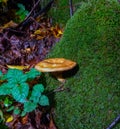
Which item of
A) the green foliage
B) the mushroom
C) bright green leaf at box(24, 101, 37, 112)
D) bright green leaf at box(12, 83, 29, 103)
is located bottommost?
bright green leaf at box(24, 101, 37, 112)

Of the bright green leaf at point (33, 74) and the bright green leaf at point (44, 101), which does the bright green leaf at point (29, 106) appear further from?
the bright green leaf at point (33, 74)

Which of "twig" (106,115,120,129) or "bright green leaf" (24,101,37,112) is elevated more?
"bright green leaf" (24,101,37,112)

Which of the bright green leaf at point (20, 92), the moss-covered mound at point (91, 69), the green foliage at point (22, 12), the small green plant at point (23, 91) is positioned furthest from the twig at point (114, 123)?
the green foliage at point (22, 12)

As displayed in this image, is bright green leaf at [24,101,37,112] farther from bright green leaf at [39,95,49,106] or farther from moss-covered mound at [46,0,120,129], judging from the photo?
moss-covered mound at [46,0,120,129]

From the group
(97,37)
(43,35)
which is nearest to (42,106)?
(97,37)

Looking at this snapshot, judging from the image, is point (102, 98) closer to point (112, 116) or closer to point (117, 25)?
point (112, 116)

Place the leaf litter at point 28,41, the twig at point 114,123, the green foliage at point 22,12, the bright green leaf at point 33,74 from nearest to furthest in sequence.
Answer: the twig at point 114,123
the bright green leaf at point 33,74
the leaf litter at point 28,41
the green foliage at point 22,12

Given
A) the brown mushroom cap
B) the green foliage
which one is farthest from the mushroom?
the green foliage

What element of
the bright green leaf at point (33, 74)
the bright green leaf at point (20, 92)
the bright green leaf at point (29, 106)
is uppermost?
the bright green leaf at point (33, 74)
